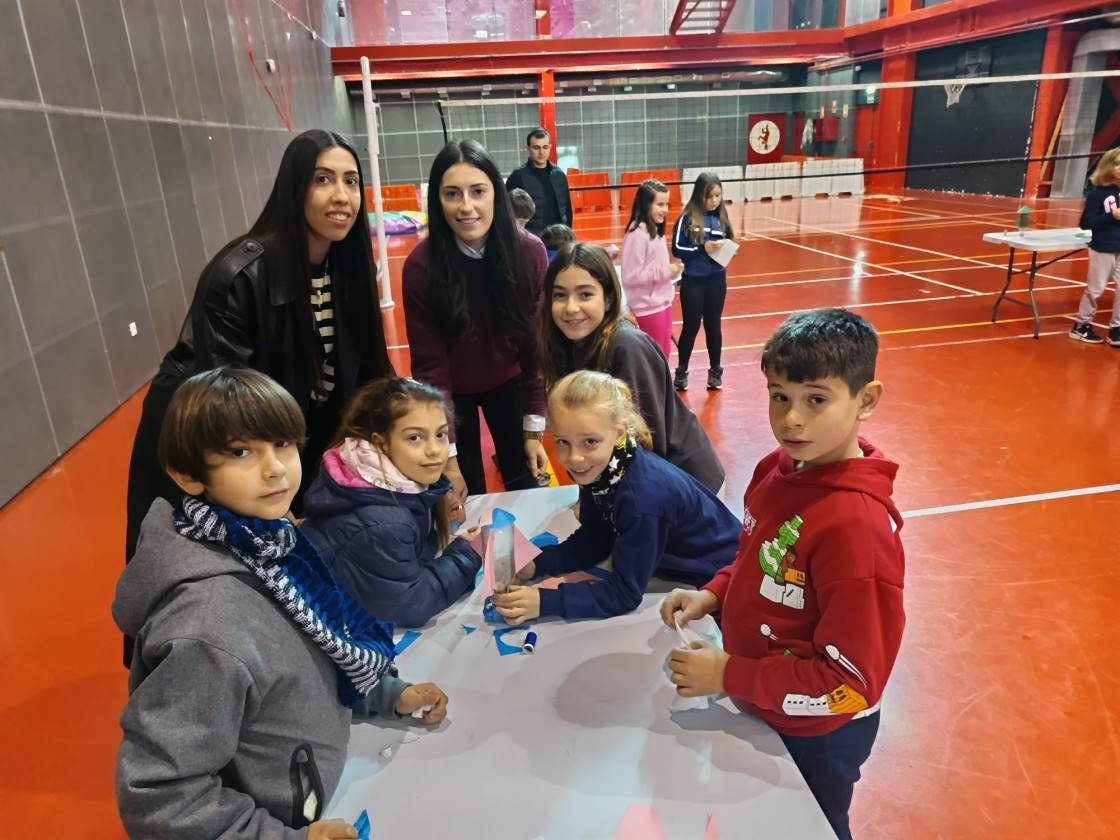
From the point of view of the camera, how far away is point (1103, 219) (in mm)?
6219

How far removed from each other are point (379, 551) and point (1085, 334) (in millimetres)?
7205

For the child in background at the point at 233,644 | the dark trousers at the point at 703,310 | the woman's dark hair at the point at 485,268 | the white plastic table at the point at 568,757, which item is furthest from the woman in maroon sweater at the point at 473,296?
the dark trousers at the point at 703,310

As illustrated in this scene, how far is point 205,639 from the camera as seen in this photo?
111cm

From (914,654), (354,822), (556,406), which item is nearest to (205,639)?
(354,822)

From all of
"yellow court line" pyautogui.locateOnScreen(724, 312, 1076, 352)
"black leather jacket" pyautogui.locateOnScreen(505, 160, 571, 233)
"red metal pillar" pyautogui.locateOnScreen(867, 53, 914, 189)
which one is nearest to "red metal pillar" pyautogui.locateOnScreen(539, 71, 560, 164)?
"red metal pillar" pyautogui.locateOnScreen(867, 53, 914, 189)

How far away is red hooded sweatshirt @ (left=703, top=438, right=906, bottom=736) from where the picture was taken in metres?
1.34

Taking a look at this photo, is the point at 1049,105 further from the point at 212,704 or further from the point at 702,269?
the point at 212,704

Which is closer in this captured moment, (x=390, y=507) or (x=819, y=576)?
(x=819, y=576)

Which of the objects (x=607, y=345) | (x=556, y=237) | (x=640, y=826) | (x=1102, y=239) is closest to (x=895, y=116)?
(x=1102, y=239)

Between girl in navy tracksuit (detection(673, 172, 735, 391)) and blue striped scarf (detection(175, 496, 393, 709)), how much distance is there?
4670 mm

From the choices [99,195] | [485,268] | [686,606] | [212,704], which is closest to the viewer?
[212,704]

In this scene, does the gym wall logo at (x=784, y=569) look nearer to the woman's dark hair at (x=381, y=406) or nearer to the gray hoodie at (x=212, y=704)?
the gray hoodie at (x=212, y=704)

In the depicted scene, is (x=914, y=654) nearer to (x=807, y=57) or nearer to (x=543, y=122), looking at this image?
(x=543, y=122)

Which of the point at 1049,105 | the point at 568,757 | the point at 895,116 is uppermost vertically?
the point at 895,116
